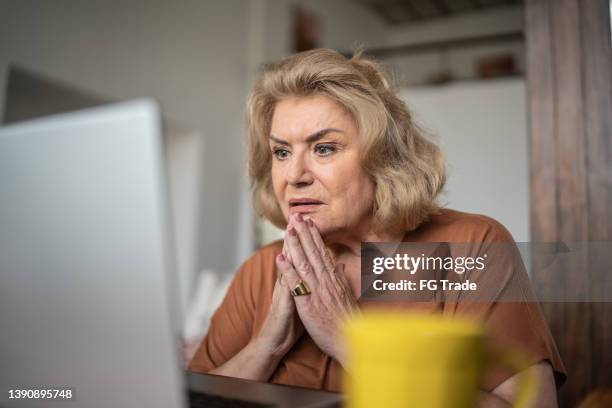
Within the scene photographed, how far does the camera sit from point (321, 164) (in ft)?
3.29

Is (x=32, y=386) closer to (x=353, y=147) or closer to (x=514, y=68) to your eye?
(x=353, y=147)

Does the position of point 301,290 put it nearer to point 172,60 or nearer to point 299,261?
point 299,261

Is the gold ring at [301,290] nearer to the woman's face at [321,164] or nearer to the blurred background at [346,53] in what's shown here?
the woman's face at [321,164]

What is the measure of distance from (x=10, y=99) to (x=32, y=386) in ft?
10.7

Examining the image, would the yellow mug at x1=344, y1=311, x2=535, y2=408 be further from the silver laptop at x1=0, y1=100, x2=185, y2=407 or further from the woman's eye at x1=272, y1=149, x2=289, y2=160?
the woman's eye at x1=272, y1=149, x2=289, y2=160

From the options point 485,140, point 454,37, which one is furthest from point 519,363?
point 454,37

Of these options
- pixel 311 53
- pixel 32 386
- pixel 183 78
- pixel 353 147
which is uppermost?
pixel 183 78

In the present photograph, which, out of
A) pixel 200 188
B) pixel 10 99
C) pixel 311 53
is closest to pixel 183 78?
pixel 200 188

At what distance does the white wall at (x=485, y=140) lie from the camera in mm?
2289

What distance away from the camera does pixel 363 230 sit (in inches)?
41.7

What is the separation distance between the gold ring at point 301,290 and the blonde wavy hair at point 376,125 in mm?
205

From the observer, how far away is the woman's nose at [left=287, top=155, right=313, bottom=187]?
100cm

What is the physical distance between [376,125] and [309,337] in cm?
38

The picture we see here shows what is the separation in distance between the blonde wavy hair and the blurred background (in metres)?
0.06
